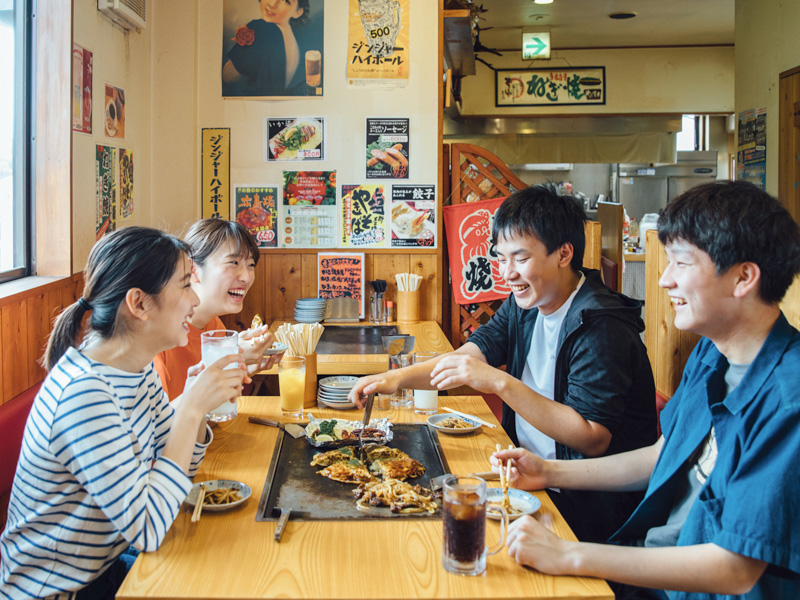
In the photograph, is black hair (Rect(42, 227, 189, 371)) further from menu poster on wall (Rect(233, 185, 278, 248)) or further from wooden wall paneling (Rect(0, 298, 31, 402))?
menu poster on wall (Rect(233, 185, 278, 248))

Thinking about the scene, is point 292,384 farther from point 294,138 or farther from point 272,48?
point 272,48

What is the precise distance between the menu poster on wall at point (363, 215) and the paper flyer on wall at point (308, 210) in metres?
0.07

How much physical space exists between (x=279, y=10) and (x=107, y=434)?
320 cm

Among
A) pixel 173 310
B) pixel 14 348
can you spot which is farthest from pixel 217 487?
pixel 14 348

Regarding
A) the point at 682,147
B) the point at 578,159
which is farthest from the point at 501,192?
the point at 682,147

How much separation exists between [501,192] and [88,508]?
3.15 metres

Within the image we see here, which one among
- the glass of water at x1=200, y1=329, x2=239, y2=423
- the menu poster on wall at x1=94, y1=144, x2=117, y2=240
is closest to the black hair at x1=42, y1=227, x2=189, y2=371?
the glass of water at x1=200, y1=329, x2=239, y2=423

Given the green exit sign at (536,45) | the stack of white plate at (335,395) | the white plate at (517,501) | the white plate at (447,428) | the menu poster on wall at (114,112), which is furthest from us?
the green exit sign at (536,45)

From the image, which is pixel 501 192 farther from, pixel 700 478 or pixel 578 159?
pixel 578 159

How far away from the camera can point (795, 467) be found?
1087 mm

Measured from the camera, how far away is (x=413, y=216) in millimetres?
4039

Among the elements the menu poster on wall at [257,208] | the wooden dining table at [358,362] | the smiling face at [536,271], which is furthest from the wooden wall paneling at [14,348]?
the menu poster on wall at [257,208]

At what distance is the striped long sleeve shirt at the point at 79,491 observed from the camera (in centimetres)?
124

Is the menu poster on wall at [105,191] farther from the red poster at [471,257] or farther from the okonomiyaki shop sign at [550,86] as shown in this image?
the okonomiyaki shop sign at [550,86]
